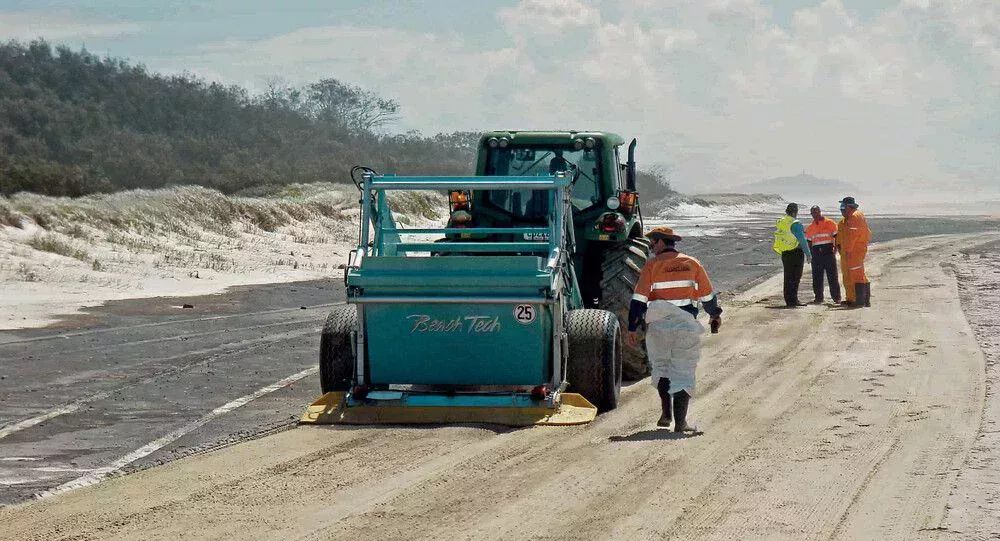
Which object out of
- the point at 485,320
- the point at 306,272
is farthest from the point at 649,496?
the point at 306,272

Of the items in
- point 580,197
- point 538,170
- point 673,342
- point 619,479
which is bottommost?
point 619,479

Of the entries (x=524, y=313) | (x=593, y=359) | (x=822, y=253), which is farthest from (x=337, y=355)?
(x=822, y=253)

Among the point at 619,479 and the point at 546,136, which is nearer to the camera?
the point at 619,479

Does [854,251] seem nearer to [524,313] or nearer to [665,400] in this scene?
[665,400]

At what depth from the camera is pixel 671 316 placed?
1084 cm

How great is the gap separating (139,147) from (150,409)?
49.8 m

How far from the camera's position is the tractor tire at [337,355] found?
1205 centimetres

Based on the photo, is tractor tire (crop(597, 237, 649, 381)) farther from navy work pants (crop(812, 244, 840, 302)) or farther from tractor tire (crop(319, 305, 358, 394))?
navy work pants (crop(812, 244, 840, 302))

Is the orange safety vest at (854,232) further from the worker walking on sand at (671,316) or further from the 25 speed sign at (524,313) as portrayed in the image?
the 25 speed sign at (524,313)

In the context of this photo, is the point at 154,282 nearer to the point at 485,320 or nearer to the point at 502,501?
the point at 485,320

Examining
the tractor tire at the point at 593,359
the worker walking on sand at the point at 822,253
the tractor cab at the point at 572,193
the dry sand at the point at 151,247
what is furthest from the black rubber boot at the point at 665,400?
the worker walking on sand at the point at 822,253

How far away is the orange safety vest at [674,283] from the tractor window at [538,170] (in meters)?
3.25

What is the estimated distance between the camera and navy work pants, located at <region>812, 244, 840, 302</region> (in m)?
22.7

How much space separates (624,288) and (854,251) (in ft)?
31.1
